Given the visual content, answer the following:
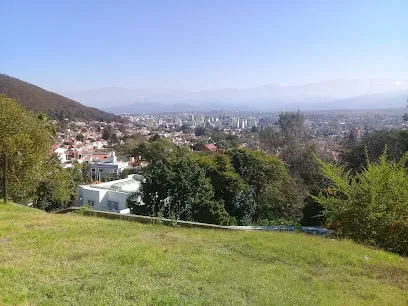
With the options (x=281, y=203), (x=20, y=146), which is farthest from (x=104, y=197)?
(x=20, y=146)

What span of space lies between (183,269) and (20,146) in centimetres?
848

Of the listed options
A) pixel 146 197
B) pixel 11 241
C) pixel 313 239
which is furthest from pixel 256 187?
pixel 11 241

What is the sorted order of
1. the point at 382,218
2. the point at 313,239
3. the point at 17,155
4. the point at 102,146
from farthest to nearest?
the point at 102,146, the point at 17,155, the point at 382,218, the point at 313,239

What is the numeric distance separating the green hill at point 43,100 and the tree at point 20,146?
53.3 m

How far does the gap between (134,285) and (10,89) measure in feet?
259

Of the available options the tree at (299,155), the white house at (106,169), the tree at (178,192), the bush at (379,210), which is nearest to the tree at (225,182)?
the tree at (178,192)

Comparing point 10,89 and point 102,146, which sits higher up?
point 10,89

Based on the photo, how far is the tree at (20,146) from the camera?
1118 cm

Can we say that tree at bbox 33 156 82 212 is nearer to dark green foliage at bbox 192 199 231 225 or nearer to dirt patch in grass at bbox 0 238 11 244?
dark green foliage at bbox 192 199 231 225

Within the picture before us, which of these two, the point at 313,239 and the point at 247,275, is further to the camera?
the point at 313,239

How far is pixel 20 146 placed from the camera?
11.4 m

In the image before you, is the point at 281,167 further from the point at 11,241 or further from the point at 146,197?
the point at 11,241

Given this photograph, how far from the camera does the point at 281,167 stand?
870 inches

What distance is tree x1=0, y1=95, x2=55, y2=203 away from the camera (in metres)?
11.2
